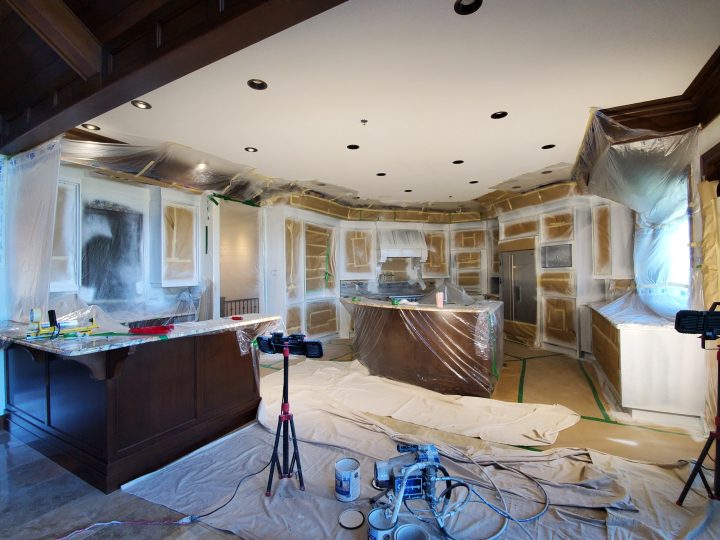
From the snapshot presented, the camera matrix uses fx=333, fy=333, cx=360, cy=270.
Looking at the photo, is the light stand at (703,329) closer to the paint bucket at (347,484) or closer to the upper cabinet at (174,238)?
the paint bucket at (347,484)

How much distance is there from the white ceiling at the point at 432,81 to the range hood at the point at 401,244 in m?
3.20

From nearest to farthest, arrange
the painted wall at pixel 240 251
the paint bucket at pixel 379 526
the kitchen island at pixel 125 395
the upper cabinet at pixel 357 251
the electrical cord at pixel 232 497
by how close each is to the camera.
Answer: the paint bucket at pixel 379 526, the electrical cord at pixel 232 497, the kitchen island at pixel 125 395, the painted wall at pixel 240 251, the upper cabinet at pixel 357 251

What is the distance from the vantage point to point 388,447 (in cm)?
246

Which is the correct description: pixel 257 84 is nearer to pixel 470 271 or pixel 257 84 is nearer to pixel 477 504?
pixel 477 504

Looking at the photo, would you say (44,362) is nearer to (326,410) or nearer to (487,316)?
(326,410)

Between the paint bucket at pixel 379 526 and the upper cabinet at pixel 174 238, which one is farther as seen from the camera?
the upper cabinet at pixel 174 238

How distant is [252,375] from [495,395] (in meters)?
2.48

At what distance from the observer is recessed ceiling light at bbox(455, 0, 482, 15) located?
65.1 inches

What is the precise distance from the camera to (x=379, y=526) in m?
1.48

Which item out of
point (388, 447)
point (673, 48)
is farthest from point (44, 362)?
point (673, 48)

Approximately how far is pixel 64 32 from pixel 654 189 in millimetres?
4514

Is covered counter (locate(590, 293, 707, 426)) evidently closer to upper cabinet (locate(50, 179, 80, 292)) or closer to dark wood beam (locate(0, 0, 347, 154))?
dark wood beam (locate(0, 0, 347, 154))

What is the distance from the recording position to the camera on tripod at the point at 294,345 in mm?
1875

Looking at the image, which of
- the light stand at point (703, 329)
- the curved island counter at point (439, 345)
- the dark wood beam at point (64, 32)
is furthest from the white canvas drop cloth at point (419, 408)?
the dark wood beam at point (64, 32)
